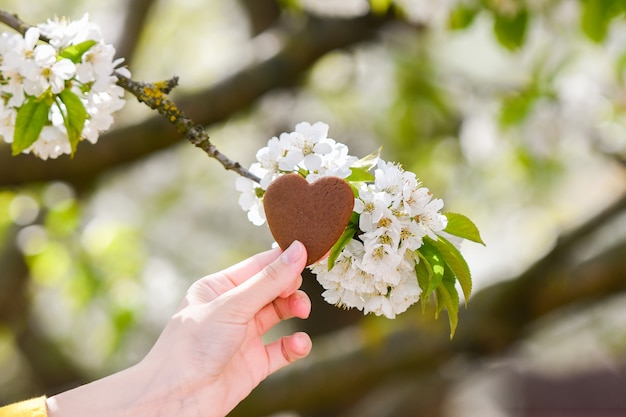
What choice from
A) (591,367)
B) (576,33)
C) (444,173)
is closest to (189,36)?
(444,173)

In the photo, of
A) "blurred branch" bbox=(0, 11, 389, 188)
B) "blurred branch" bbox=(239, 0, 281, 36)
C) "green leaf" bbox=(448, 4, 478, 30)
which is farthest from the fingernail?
"blurred branch" bbox=(239, 0, 281, 36)

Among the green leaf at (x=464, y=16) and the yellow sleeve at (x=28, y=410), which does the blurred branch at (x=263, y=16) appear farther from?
the yellow sleeve at (x=28, y=410)

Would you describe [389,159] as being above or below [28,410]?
above

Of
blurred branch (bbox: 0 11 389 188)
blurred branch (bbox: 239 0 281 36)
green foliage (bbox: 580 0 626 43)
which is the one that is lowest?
green foliage (bbox: 580 0 626 43)

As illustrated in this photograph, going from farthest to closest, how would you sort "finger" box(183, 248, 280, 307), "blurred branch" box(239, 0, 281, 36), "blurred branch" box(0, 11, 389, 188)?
1. "blurred branch" box(239, 0, 281, 36)
2. "blurred branch" box(0, 11, 389, 188)
3. "finger" box(183, 248, 280, 307)

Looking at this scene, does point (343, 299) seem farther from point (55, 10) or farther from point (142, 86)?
point (55, 10)

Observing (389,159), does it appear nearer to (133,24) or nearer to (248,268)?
(133,24)

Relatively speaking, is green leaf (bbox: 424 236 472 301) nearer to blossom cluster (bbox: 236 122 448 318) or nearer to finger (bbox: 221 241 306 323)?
blossom cluster (bbox: 236 122 448 318)

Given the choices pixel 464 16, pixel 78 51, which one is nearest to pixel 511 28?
pixel 464 16
